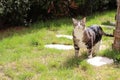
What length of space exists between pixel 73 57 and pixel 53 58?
0.40 metres

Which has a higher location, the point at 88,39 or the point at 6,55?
the point at 88,39

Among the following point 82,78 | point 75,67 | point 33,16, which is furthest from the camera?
point 33,16

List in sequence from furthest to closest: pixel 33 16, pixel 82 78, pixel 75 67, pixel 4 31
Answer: pixel 33 16 < pixel 4 31 < pixel 75 67 < pixel 82 78

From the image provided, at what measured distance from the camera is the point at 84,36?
5875 mm

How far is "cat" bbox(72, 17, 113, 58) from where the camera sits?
5719 mm

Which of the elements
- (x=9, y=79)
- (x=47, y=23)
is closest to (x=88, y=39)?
(x=9, y=79)

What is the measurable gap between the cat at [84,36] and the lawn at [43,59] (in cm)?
27

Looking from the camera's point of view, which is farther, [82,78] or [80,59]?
[80,59]

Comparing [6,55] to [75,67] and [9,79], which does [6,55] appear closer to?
[9,79]

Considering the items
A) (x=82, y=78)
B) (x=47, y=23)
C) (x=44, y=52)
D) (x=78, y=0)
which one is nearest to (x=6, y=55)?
(x=44, y=52)

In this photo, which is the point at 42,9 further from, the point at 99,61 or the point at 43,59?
the point at 99,61

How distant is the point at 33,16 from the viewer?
9344 mm

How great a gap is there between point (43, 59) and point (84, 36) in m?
0.99

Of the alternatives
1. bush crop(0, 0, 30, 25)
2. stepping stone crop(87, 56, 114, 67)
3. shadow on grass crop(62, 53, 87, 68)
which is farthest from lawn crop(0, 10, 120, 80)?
bush crop(0, 0, 30, 25)
